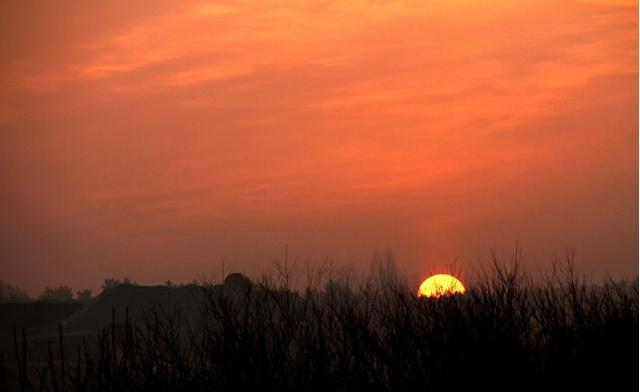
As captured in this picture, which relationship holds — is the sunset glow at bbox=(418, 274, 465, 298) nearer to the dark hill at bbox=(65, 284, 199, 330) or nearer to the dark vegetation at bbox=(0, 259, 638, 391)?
the dark vegetation at bbox=(0, 259, 638, 391)

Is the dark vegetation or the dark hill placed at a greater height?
the dark hill

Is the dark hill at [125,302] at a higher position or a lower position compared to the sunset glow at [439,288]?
higher

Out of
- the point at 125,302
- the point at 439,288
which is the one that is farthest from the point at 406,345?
the point at 125,302

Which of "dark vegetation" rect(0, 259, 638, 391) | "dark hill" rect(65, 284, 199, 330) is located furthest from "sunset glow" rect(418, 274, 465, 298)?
"dark hill" rect(65, 284, 199, 330)

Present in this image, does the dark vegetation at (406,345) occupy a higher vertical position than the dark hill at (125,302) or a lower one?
lower

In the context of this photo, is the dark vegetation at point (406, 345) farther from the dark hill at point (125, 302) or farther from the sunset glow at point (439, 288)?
the dark hill at point (125, 302)

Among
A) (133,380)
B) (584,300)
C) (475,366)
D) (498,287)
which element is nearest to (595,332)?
(584,300)

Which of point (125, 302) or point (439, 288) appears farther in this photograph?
point (125, 302)

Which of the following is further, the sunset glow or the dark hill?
the dark hill

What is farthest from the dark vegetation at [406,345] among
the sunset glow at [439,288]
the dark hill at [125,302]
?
the dark hill at [125,302]

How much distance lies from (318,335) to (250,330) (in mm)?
1486

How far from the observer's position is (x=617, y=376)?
20172 mm

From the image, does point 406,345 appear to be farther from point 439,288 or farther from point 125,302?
point 125,302

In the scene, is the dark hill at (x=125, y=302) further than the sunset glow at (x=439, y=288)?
Yes
